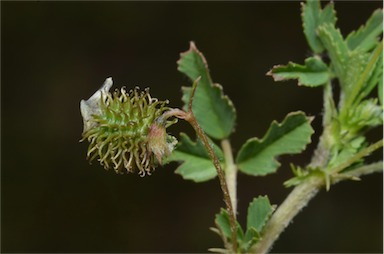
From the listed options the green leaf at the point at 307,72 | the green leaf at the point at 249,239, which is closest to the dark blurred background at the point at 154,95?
the green leaf at the point at 307,72

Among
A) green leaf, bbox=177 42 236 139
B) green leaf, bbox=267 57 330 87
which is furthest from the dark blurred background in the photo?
green leaf, bbox=267 57 330 87

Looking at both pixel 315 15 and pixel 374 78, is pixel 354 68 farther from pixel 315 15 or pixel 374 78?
pixel 315 15

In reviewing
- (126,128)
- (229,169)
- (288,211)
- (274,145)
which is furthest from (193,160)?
(126,128)

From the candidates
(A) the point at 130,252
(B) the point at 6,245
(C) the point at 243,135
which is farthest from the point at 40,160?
(C) the point at 243,135

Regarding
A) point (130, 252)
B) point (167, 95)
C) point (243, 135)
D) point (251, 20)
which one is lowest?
point (130, 252)

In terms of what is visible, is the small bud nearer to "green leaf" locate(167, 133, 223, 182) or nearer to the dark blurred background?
"green leaf" locate(167, 133, 223, 182)

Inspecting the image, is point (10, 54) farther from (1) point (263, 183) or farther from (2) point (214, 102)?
(2) point (214, 102)
